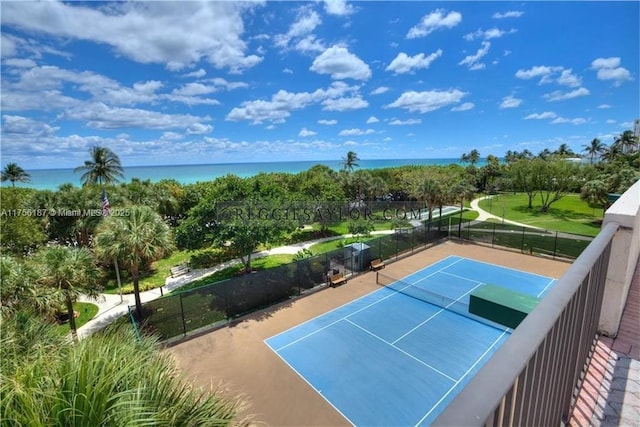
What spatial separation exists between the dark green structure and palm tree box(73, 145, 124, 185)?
40.8 m

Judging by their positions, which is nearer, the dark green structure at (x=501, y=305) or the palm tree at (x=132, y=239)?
the dark green structure at (x=501, y=305)

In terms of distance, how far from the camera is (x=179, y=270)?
25281mm

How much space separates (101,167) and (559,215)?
60.0 meters

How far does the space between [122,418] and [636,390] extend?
5.54 meters

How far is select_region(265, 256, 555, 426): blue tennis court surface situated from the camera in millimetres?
10352

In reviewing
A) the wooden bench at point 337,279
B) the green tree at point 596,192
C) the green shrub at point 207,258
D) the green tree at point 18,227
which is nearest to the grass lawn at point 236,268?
the green shrub at point 207,258

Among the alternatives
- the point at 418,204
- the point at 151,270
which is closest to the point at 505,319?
the point at 151,270

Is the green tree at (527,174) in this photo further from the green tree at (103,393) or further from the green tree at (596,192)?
the green tree at (103,393)

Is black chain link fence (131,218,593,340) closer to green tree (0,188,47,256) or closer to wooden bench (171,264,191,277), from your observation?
wooden bench (171,264,191,277)

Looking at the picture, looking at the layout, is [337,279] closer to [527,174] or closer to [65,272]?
[65,272]

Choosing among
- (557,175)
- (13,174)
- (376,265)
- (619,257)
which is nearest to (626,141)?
(557,175)

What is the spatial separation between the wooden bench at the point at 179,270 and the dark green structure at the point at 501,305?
21.0 metres

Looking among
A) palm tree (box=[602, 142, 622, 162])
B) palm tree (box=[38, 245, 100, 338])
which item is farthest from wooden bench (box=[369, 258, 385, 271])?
palm tree (box=[602, 142, 622, 162])

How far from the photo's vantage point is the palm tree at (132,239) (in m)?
14.7
